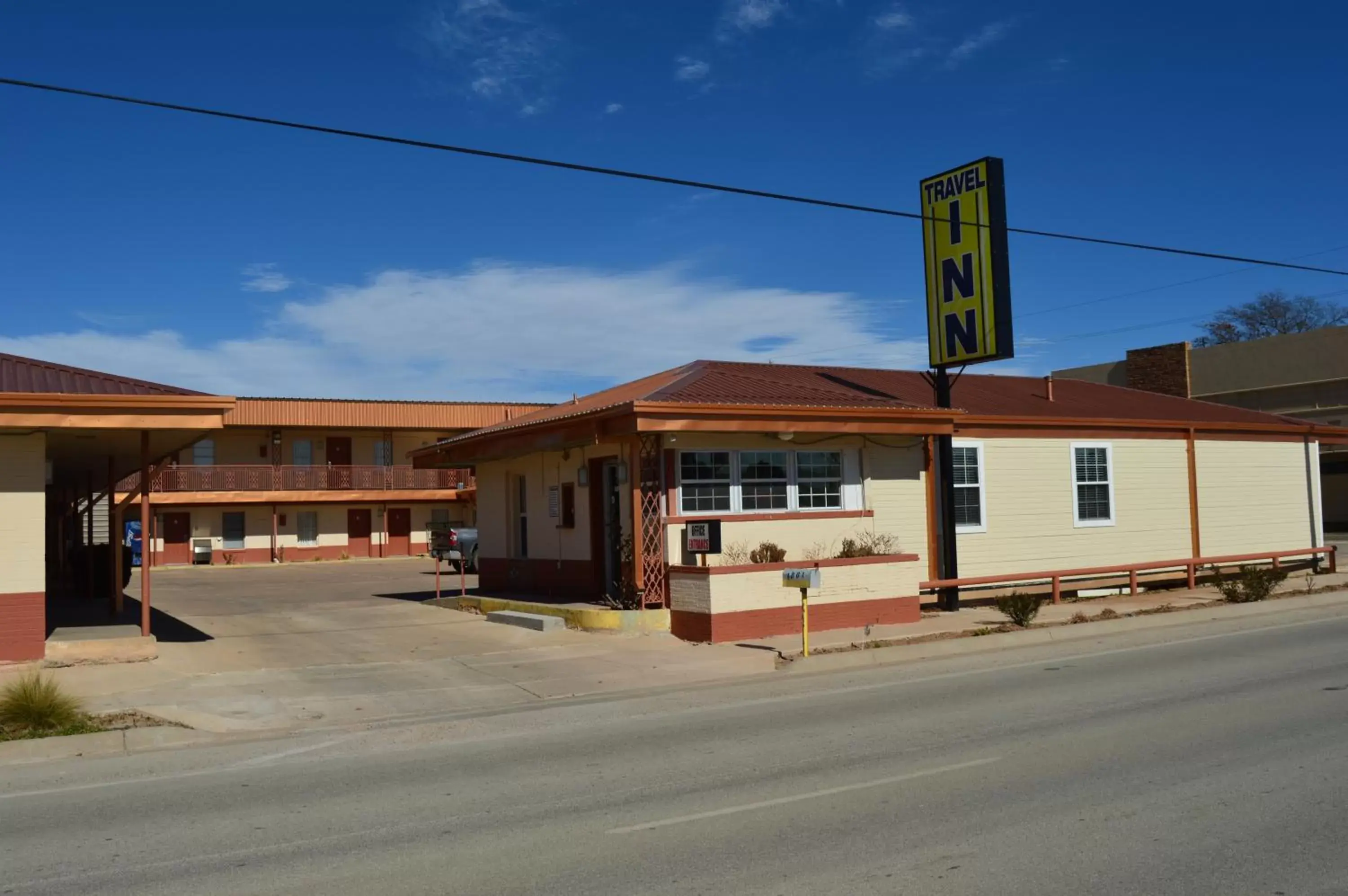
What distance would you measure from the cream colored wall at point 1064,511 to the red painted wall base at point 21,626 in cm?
→ 1441

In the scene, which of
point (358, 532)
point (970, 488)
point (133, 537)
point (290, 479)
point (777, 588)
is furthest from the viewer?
point (358, 532)

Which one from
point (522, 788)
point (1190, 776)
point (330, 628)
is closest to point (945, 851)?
point (1190, 776)

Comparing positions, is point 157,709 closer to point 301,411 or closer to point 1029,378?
point 1029,378

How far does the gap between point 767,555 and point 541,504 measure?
19.3ft

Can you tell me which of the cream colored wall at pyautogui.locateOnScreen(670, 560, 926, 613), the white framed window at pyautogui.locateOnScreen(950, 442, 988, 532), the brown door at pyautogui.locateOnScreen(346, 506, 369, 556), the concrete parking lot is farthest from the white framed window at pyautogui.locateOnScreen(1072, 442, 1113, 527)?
the brown door at pyautogui.locateOnScreen(346, 506, 369, 556)

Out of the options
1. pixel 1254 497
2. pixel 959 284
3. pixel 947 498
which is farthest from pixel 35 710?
pixel 1254 497

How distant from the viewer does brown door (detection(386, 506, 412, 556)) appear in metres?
50.4

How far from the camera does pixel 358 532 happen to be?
49.7 metres

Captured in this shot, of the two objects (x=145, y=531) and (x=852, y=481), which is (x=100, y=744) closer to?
(x=145, y=531)

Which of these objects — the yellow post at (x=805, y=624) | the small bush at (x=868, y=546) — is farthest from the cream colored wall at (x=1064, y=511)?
the yellow post at (x=805, y=624)

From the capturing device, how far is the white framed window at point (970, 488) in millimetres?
21016

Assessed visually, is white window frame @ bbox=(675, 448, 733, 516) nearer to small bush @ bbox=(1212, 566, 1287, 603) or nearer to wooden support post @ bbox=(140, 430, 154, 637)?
wooden support post @ bbox=(140, 430, 154, 637)

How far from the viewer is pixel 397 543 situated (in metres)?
50.5

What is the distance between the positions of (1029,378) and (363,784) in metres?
21.1
